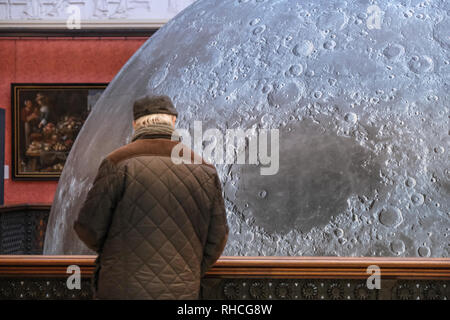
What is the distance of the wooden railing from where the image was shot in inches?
59.0

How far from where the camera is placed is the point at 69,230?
6.80 feet

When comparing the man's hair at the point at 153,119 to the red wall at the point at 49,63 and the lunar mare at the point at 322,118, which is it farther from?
the red wall at the point at 49,63

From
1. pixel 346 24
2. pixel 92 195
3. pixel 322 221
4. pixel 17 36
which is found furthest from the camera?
pixel 17 36

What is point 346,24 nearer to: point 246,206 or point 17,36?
point 246,206

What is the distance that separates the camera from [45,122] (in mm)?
6551

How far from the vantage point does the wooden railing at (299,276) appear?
1499 mm

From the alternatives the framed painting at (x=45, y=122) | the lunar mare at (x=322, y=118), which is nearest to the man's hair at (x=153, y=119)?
the lunar mare at (x=322, y=118)

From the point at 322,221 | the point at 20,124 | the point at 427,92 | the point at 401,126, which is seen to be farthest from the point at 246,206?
the point at 20,124

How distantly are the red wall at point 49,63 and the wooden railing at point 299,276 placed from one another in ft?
16.8

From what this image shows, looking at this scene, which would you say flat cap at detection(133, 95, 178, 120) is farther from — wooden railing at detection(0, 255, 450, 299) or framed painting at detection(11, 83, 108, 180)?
framed painting at detection(11, 83, 108, 180)

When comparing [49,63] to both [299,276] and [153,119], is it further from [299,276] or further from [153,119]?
[299,276]

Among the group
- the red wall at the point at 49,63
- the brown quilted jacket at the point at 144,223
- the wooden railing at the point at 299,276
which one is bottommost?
the wooden railing at the point at 299,276

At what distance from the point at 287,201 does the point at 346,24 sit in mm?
734

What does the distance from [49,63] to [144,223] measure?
5.70m
